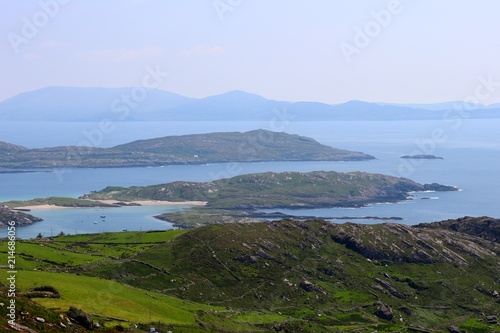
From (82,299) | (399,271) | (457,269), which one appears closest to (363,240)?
(399,271)

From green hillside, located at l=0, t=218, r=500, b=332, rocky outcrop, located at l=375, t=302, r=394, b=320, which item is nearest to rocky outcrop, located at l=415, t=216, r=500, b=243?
green hillside, located at l=0, t=218, r=500, b=332

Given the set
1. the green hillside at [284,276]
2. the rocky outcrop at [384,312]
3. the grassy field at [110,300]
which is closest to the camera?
the grassy field at [110,300]

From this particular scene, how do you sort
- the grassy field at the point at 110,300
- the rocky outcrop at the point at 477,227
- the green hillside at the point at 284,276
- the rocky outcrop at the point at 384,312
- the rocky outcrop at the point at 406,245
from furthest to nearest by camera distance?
the rocky outcrop at the point at 477,227 < the rocky outcrop at the point at 406,245 < the rocky outcrop at the point at 384,312 < the green hillside at the point at 284,276 < the grassy field at the point at 110,300

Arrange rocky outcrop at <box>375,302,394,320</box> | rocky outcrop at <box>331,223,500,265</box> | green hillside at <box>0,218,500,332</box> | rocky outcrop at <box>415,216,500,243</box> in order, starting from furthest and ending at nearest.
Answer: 1. rocky outcrop at <box>415,216,500,243</box>
2. rocky outcrop at <box>331,223,500,265</box>
3. rocky outcrop at <box>375,302,394,320</box>
4. green hillside at <box>0,218,500,332</box>

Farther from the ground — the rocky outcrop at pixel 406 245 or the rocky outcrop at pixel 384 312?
the rocky outcrop at pixel 406 245

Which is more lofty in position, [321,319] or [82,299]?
[82,299]

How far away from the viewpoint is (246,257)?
103m

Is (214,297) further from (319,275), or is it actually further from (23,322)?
(23,322)

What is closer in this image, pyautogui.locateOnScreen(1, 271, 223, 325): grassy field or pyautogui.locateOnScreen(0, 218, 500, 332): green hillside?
pyautogui.locateOnScreen(1, 271, 223, 325): grassy field

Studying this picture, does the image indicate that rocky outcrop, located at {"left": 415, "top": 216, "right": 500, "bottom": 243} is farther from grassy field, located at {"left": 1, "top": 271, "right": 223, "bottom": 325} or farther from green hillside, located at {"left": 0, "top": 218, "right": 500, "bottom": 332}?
grassy field, located at {"left": 1, "top": 271, "right": 223, "bottom": 325}

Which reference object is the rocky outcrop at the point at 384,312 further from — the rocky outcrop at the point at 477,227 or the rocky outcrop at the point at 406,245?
the rocky outcrop at the point at 477,227

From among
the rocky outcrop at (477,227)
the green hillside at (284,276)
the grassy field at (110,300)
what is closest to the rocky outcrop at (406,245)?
the green hillside at (284,276)

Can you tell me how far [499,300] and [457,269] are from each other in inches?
400

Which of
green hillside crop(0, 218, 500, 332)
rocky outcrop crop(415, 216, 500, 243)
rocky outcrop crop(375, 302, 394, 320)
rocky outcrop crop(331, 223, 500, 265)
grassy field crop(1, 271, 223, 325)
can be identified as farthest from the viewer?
rocky outcrop crop(415, 216, 500, 243)
